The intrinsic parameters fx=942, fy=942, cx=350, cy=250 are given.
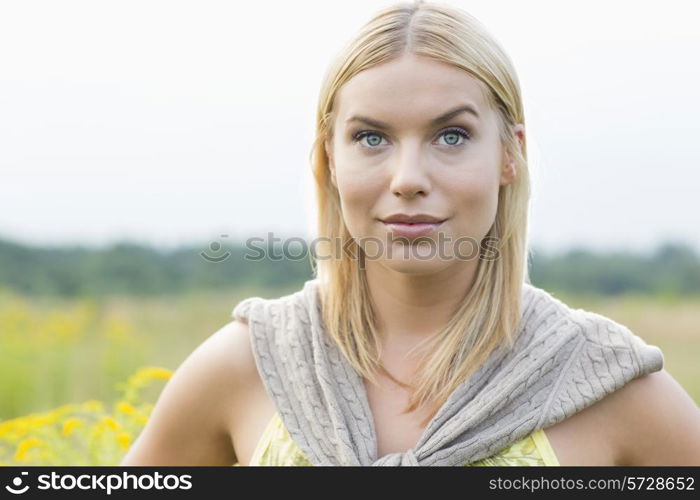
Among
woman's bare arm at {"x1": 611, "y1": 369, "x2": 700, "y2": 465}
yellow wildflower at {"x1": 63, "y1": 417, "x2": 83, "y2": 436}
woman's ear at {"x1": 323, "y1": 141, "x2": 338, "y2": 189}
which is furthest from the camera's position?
yellow wildflower at {"x1": 63, "y1": 417, "x2": 83, "y2": 436}

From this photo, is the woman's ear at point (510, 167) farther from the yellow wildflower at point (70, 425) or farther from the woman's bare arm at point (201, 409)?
the yellow wildflower at point (70, 425)

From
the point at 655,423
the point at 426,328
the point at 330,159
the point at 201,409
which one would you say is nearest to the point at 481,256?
the point at 426,328

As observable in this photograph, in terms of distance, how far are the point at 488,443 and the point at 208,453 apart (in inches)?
31.6

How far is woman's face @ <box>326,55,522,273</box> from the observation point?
217cm

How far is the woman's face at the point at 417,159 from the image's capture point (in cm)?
217

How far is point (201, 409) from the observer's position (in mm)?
2523

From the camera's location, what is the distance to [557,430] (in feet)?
7.47

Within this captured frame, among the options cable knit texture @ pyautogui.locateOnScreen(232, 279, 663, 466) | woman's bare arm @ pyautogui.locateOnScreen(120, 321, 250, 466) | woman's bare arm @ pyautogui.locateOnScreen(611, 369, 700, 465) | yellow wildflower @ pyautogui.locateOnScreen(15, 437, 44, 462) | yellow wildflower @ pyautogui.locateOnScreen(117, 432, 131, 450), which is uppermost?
yellow wildflower @ pyautogui.locateOnScreen(15, 437, 44, 462)

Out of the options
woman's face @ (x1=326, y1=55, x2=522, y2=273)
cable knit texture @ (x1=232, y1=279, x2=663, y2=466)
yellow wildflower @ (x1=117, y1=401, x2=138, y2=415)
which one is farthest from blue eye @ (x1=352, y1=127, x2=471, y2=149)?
yellow wildflower @ (x1=117, y1=401, x2=138, y2=415)

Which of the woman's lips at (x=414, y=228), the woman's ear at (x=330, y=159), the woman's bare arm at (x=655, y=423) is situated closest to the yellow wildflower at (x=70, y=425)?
the woman's ear at (x=330, y=159)

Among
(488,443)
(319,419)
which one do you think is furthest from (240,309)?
(488,443)

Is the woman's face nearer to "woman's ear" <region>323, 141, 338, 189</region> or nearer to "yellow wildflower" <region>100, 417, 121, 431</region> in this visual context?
"woman's ear" <region>323, 141, 338, 189</region>
